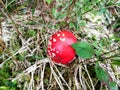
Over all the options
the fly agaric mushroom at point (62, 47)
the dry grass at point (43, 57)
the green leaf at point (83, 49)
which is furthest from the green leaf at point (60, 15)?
the green leaf at point (83, 49)

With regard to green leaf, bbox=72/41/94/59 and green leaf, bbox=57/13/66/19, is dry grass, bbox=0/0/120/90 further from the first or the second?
green leaf, bbox=72/41/94/59

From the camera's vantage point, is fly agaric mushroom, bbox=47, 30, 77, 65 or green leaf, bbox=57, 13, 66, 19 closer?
fly agaric mushroom, bbox=47, 30, 77, 65

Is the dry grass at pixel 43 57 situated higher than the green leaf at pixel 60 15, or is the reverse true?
the green leaf at pixel 60 15

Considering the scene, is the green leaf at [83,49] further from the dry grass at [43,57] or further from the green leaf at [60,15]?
the green leaf at [60,15]

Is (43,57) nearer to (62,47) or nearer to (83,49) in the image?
(62,47)

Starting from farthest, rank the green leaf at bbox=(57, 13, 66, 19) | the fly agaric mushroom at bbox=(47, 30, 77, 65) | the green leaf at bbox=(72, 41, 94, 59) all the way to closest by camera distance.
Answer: the green leaf at bbox=(57, 13, 66, 19), the fly agaric mushroom at bbox=(47, 30, 77, 65), the green leaf at bbox=(72, 41, 94, 59)

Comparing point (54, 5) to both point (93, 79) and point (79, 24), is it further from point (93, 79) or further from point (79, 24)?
point (93, 79)

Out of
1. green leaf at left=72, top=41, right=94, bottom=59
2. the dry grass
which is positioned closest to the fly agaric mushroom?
the dry grass

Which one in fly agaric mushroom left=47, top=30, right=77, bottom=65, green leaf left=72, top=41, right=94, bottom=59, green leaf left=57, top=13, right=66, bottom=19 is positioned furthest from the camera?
green leaf left=57, top=13, right=66, bottom=19

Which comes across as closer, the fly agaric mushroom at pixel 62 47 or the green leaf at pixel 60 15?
the fly agaric mushroom at pixel 62 47

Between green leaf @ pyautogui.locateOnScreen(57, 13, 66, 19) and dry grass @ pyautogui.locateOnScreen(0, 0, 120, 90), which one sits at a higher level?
green leaf @ pyautogui.locateOnScreen(57, 13, 66, 19)

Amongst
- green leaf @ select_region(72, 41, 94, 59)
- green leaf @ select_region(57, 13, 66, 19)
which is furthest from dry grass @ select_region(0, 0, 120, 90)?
green leaf @ select_region(72, 41, 94, 59)
